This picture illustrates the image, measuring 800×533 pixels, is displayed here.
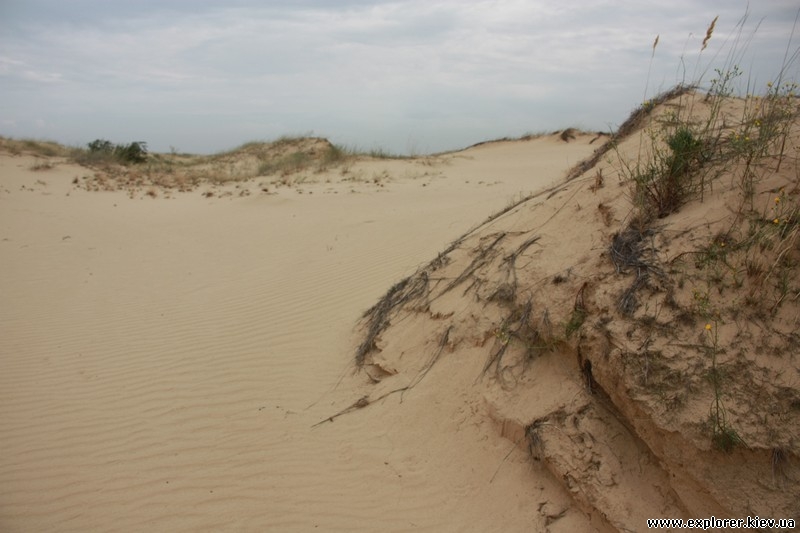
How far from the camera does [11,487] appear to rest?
11.9 ft

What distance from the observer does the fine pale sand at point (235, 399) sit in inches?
126

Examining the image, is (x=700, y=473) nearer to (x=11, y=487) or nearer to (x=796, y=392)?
(x=796, y=392)

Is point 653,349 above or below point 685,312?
below

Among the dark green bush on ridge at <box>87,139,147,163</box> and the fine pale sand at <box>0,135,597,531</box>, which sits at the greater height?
the dark green bush on ridge at <box>87,139,147,163</box>

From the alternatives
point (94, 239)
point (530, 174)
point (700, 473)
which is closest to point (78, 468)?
point (700, 473)

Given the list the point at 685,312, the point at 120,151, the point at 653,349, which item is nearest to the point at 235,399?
the point at 653,349

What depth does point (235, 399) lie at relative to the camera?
4609 millimetres

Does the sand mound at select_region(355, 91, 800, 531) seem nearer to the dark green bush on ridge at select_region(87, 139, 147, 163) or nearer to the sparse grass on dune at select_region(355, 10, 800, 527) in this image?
the sparse grass on dune at select_region(355, 10, 800, 527)

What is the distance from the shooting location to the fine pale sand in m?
3.20

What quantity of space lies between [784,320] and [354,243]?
22.4 feet

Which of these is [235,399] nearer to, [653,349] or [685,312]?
[653,349]

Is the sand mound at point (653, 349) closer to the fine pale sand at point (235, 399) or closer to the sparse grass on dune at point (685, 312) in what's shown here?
the sparse grass on dune at point (685, 312)

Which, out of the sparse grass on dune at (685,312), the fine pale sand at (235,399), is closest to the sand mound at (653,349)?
the sparse grass on dune at (685,312)

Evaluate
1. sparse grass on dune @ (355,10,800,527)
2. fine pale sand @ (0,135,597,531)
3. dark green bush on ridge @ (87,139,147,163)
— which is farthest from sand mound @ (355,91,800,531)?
dark green bush on ridge @ (87,139,147,163)
